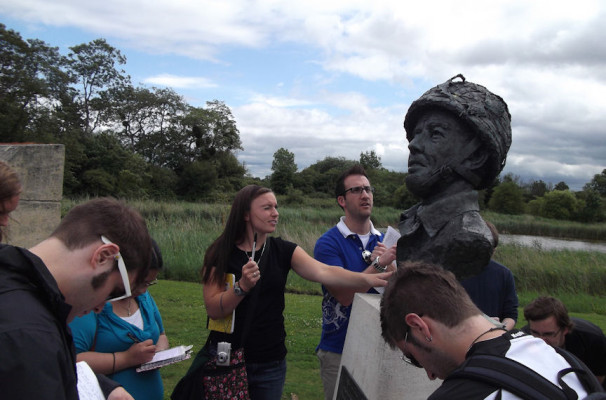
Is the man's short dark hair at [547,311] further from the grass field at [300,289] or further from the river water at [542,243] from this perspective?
the river water at [542,243]

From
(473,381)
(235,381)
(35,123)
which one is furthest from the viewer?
(35,123)

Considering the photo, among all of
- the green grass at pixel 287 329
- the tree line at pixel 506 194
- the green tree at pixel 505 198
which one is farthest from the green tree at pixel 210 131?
the green grass at pixel 287 329

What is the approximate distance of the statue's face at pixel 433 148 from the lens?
310 cm

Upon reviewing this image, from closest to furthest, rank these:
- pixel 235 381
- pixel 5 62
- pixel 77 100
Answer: pixel 235 381 < pixel 5 62 < pixel 77 100

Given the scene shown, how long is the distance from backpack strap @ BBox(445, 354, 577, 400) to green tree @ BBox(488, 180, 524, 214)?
29.5m

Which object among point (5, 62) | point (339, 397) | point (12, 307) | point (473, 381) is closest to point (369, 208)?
point (339, 397)

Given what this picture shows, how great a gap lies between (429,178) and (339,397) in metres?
1.59

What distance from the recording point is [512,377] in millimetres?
1367

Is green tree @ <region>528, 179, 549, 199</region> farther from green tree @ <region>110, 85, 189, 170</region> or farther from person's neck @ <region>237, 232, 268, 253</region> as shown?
person's neck @ <region>237, 232, 268, 253</region>

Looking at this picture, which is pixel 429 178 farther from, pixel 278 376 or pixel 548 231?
pixel 548 231

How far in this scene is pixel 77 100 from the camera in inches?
1549

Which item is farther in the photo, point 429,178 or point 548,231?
point 548,231

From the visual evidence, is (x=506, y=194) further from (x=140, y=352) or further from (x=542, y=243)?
(x=140, y=352)

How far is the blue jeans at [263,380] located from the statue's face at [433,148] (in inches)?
60.5
